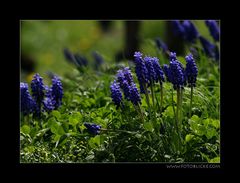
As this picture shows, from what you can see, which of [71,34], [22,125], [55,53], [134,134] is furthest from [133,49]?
[134,134]

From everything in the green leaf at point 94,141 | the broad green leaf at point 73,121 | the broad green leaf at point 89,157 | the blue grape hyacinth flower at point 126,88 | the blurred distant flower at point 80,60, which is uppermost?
the blurred distant flower at point 80,60

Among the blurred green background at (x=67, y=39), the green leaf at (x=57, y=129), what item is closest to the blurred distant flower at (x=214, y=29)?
the green leaf at (x=57, y=129)

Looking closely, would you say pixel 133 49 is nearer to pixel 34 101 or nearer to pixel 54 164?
pixel 34 101

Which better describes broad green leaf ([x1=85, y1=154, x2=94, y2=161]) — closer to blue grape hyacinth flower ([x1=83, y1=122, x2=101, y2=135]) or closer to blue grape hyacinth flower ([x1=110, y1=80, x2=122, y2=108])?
blue grape hyacinth flower ([x1=83, y1=122, x2=101, y2=135])

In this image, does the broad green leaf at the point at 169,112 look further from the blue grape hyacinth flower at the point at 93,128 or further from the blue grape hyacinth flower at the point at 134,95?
the blue grape hyacinth flower at the point at 93,128

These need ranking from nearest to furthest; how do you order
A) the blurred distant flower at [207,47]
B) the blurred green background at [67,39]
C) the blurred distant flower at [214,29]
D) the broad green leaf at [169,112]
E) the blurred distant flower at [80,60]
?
the broad green leaf at [169,112]
the blurred distant flower at [214,29]
the blurred distant flower at [207,47]
the blurred distant flower at [80,60]
the blurred green background at [67,39]

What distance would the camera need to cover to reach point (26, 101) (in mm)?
4359

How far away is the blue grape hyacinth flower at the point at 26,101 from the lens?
14.1ft

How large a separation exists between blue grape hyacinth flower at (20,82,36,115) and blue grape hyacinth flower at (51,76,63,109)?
0.16m

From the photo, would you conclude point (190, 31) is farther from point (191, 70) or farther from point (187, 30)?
point (191, 70)

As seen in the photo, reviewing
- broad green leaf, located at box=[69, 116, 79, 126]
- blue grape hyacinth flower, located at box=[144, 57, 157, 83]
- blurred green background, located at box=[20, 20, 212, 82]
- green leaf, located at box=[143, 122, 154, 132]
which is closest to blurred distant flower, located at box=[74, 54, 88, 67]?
broad green leaf, located at box=[69, 116, 79, 126]

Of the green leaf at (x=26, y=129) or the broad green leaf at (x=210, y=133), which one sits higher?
the green leaf at (x=26, y=129)

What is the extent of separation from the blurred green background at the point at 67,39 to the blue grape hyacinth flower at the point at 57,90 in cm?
698

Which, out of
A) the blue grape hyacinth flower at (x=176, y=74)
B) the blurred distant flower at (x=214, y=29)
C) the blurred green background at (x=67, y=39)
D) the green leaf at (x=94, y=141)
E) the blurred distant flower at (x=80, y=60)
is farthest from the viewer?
the blurred green background at (x=67, y=39)
